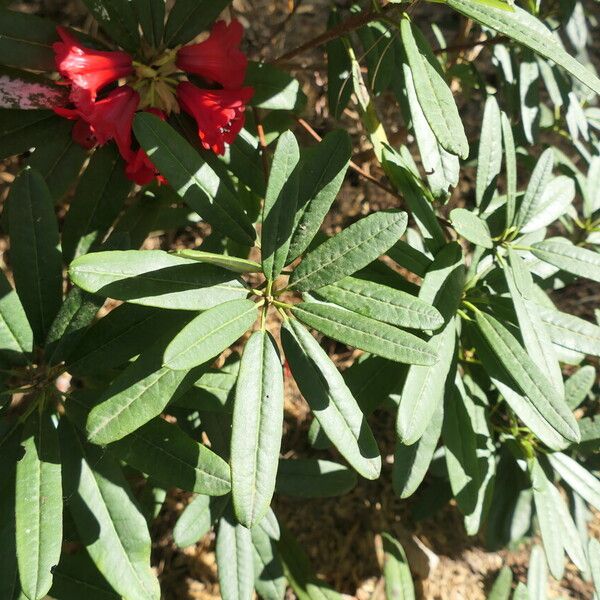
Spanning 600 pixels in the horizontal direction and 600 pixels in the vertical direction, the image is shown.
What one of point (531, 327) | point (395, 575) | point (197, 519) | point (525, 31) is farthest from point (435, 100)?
point (395, 575)

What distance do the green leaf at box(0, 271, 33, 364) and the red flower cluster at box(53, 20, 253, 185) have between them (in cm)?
25

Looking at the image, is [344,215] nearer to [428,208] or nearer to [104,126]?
[428,208]

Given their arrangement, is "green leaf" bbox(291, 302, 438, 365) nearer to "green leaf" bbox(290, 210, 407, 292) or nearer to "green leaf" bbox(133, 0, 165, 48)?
"green leaf" bbox(290, 210, 407, 292)

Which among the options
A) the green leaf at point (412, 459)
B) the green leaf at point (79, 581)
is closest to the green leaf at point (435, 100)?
the green leaf at point (412, 459)

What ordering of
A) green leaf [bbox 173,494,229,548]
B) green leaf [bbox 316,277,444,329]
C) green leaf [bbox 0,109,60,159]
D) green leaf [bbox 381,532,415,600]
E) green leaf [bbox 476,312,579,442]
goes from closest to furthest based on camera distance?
1. green leaf [bbox 316,277,444,329]
2. green leaf [bbox 476,312,579,442]
3. green leaf [bbox 0,109,60,159]
4. green leaf [bbox 173,494,229,548]
5. green leaf [bbox 381,532,415,600]

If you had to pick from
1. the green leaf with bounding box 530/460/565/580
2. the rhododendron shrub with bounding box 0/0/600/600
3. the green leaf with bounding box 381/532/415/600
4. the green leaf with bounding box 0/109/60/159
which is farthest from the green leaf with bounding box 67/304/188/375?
the green leaf with bounding box 381/532/415/600

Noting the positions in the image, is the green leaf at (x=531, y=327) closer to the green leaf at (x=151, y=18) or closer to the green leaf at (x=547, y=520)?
the green leaf at (x=547, y=520)

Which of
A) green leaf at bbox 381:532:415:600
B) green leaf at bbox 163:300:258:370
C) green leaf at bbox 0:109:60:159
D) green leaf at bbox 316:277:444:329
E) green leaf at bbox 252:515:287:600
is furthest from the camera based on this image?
green leaf at bbox 381:532:415:600

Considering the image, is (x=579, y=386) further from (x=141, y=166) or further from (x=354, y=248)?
(x=141, y=166)

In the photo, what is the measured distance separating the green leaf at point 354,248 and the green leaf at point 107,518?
0.41 metres

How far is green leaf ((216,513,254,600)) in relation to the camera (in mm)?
1157

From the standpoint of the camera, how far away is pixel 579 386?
125 centimetres

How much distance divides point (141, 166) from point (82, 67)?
154 millimetres

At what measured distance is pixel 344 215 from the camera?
185 cm
